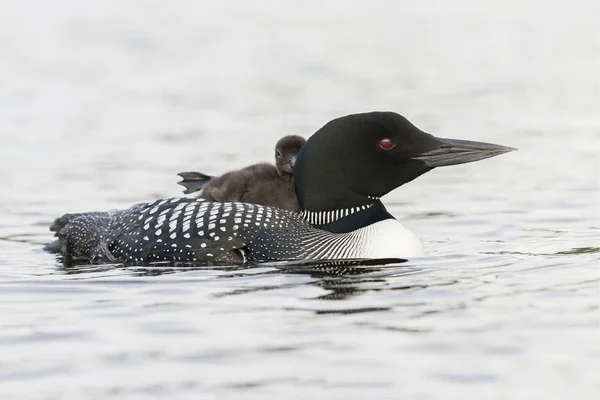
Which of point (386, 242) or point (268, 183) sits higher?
point (268, 183)

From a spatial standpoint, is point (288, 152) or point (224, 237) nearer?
point (224, 237)

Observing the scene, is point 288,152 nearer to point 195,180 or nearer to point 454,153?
point 195,180

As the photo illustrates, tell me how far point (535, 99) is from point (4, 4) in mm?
7124

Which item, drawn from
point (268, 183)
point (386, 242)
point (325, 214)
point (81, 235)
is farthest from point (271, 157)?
point (386, 242)

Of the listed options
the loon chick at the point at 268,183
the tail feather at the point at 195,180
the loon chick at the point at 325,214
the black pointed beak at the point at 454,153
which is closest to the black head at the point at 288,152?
the loon chick at the point at 268,183

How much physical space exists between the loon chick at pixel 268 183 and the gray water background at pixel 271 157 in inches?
36.7

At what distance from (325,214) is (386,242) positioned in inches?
15.3

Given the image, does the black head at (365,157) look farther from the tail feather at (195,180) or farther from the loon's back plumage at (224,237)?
the tail feather at (195,180)

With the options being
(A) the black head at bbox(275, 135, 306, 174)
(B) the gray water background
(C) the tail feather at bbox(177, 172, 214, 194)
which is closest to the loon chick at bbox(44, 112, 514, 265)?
(B) the gray water background

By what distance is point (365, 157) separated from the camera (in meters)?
7.10

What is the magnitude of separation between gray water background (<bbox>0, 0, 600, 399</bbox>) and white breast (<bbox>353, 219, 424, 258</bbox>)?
0.17 meters

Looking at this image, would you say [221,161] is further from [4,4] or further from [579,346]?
[4,4]

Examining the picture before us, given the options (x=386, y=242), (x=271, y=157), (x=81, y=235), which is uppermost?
(x=271, y=157)

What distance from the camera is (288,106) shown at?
41.8 ft
